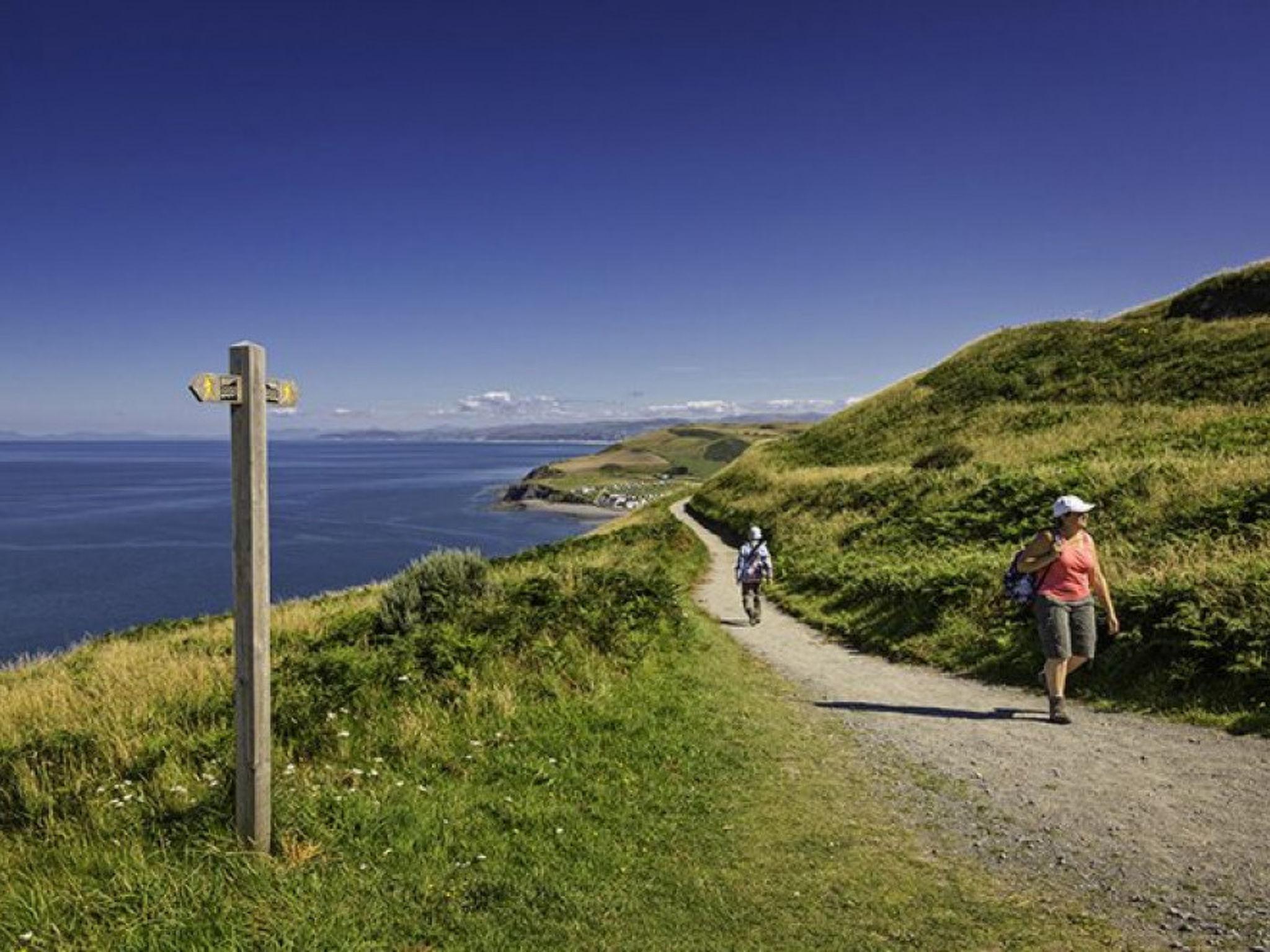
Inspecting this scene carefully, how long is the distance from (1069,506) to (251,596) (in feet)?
30.1

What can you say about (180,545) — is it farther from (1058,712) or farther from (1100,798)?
(1100,798)

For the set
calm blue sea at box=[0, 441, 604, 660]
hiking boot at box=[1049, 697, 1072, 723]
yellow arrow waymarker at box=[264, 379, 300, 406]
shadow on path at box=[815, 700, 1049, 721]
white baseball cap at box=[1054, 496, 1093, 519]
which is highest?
yellow arrow waymarker at box=[264, 379, 300, 406]

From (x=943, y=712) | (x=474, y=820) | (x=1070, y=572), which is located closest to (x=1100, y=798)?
(x=1070, y=572)

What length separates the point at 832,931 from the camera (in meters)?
5.22

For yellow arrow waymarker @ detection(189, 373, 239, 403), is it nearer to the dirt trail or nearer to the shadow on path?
the dirt trail

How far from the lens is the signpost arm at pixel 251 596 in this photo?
211 inches

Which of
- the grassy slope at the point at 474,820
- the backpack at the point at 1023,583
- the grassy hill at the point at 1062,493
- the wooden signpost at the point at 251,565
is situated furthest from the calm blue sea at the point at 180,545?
the backpack at the point at 1023,583

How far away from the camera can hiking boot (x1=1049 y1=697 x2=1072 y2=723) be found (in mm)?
9703

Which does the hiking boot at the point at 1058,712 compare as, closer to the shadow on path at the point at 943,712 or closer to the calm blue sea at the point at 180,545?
the shadow on path at the point at 943,712

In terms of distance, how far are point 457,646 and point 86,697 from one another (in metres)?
4.93

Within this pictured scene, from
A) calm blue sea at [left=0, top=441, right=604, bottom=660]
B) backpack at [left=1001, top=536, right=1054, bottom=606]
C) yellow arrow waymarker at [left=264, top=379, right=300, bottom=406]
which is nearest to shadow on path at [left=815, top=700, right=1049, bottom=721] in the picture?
backpack at [left=1001, top=536, right=1054, bottom=606]

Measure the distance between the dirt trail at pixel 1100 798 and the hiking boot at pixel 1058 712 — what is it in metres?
0.13

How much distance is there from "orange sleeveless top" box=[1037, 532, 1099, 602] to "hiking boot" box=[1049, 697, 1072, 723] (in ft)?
Answer: 4.12

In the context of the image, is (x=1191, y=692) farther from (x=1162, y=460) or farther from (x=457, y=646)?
(x=1162, y=460)
